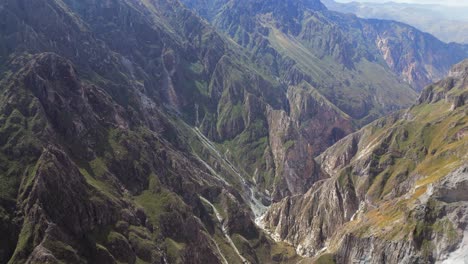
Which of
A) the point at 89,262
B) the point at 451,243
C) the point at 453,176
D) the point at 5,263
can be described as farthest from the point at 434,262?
the point at 5,263

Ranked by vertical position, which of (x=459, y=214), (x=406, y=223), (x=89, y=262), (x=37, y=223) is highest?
(x=459, y=214)

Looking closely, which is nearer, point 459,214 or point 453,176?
point 459,214

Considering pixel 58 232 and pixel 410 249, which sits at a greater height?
pixel 410 249

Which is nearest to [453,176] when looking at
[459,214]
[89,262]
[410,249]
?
[459,214]

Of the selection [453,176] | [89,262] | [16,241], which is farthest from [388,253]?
[16,241]

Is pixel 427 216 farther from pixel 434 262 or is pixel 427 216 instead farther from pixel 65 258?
pixel 65 258

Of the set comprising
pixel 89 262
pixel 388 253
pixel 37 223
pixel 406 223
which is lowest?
pixel 89 262

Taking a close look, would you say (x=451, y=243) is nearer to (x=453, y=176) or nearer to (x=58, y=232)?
(x=453, y=176)

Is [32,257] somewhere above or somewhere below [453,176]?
below

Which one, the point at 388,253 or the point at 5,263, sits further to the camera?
the point at 388,253
